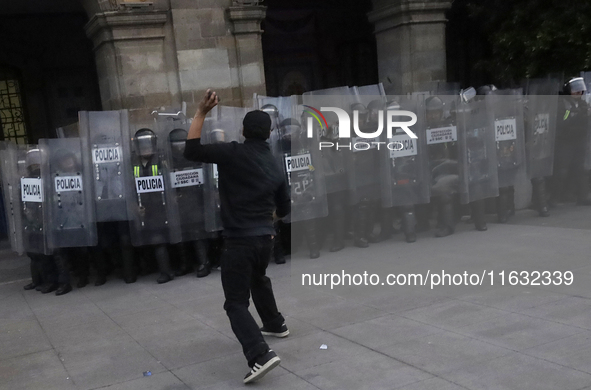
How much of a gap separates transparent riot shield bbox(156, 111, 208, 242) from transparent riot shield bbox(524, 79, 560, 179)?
4631mm

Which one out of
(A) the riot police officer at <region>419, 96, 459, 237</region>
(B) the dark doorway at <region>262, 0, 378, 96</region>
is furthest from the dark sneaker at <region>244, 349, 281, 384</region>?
(B) the dark doorway at <region>262, 0, 378, 96</region>

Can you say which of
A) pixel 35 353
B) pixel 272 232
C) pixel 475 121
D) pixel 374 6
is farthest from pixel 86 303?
pixel 374 6

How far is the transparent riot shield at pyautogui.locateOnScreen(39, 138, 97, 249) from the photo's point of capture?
7.71 metres

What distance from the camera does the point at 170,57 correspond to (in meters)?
10.8

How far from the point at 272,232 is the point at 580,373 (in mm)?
2131

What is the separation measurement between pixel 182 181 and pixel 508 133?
4.43m

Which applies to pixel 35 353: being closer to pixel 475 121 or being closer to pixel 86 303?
pixel 86 303

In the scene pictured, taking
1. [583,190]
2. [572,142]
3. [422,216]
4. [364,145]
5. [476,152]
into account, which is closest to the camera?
[364,145]

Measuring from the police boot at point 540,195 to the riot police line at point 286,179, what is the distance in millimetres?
28

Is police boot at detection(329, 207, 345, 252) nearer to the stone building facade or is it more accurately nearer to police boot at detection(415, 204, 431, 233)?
police boot at detection(415, 204, 431, 233)

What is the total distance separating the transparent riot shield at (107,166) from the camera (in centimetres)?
777

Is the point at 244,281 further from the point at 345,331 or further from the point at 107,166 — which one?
the point at 107,166

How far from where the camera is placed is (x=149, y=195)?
7.80 metres

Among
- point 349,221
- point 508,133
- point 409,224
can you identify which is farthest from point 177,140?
point 508,133
